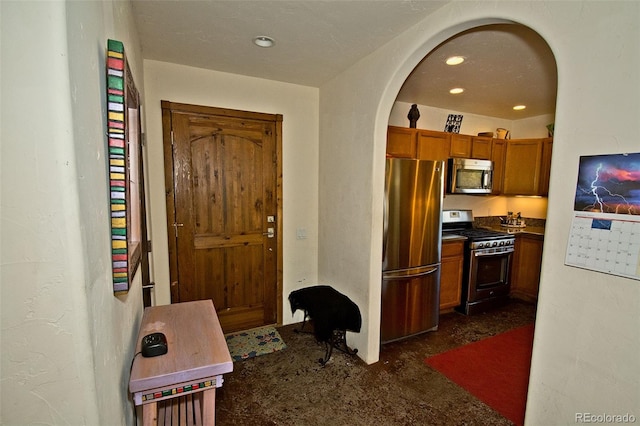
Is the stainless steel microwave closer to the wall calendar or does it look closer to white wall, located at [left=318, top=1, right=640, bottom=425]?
white wall, located at [left=318, top=1, right=640, bottom=425]

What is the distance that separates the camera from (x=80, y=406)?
0.70 meters

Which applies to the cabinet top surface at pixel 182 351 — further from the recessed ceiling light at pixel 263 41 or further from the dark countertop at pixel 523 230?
the dark countertop at pixel 523 230

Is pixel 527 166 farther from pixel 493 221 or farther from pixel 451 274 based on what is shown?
pixel 451 274

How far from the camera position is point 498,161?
4.02m

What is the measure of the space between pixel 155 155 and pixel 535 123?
16.1 ft

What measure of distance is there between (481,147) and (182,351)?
13.2 feet

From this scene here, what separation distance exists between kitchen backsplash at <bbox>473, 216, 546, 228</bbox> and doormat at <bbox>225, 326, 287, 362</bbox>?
329 centimetres

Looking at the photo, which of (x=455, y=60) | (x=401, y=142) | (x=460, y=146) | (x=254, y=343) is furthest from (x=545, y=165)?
(x=254, y=343)

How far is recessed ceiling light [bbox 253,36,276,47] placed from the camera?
2.05 metres

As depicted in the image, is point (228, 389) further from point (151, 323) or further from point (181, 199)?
point (181, 199)

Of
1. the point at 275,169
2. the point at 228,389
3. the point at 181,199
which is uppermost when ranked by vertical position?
the point at 275,169

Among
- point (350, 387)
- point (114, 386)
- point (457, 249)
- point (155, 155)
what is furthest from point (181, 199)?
point (457, 249)

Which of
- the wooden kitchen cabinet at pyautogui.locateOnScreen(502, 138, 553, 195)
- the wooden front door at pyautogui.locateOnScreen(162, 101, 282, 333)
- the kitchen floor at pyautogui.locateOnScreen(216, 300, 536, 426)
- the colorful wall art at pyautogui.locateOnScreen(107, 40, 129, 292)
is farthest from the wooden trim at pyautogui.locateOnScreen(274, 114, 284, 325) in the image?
the wooden kitchen cabinet at pyautogui.locateOnScreen(502, 138, 553, 195)

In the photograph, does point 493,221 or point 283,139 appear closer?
point 283,139
